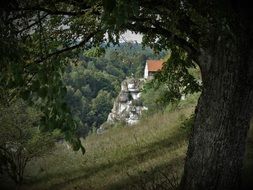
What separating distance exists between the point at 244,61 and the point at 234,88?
1.42 ft

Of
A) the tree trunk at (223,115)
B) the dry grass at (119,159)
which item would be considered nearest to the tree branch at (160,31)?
the tree trunk at (223,115)

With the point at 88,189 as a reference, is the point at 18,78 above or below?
above

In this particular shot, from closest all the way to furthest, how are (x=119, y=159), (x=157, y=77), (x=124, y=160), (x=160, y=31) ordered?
(x=160, y=31) < (x=157, y=77) < (x=124, y=160) < (x=119, y=159)

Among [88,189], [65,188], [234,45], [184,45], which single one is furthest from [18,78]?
[65,188]

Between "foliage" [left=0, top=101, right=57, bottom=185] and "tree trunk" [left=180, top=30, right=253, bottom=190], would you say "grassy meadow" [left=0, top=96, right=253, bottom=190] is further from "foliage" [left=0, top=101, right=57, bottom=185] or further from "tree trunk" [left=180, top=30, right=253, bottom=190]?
"tree trunk" [left=180, top=30, right=253, bottom=190]

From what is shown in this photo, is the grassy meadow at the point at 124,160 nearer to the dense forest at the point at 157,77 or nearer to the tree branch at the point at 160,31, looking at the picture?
the dense forest at the point at 157,77

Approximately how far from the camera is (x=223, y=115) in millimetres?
7383

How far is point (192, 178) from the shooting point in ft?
25.4

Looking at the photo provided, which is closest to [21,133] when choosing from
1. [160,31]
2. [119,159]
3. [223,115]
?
[119,159]

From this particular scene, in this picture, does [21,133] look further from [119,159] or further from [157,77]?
[157,77]

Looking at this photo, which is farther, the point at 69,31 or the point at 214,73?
the point at 69,31

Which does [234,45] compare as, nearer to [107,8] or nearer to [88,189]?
[107,8]

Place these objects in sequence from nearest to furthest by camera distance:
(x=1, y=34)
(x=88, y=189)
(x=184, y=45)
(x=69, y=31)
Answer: (x=1, y=34)
(x=184, y=45)
(x=69, y=31)
(x=88, y=189)

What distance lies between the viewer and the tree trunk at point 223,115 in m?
7.30
